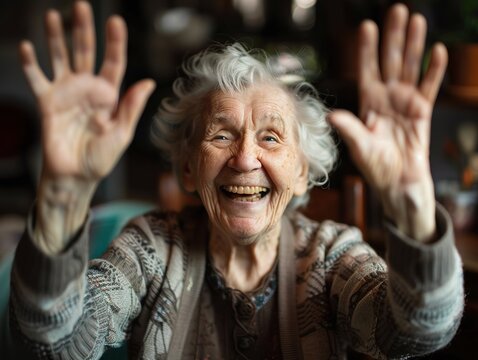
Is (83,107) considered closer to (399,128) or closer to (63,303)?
(63,303)

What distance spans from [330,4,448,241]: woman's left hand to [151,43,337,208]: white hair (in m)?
0.41

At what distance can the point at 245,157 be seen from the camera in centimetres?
128

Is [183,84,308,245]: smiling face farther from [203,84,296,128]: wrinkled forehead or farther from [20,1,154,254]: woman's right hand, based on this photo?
[20,1,154,254]: woman's right hand

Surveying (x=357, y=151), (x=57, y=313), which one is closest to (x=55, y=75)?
(x=57, y=313)

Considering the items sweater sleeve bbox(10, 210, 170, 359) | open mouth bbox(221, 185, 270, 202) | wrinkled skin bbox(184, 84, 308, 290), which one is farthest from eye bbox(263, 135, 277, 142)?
sweater sleeve bbox(10, 210, 170, 359)

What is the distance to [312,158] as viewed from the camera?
58.1 inches

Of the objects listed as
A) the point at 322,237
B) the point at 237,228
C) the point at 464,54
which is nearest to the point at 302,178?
the point at 322,237

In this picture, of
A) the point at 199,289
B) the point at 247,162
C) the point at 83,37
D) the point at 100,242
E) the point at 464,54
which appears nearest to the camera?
the point at 83,37

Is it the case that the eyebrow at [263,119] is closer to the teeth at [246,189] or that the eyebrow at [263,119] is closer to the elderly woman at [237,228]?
the elderly woman at [237,228]

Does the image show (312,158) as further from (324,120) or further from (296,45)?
(296,45)

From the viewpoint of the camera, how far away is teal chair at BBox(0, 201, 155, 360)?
183cm

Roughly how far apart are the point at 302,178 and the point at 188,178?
27 centimetres

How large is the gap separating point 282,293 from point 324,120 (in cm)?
43

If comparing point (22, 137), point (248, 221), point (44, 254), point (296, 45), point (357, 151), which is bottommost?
point (22, 137)
